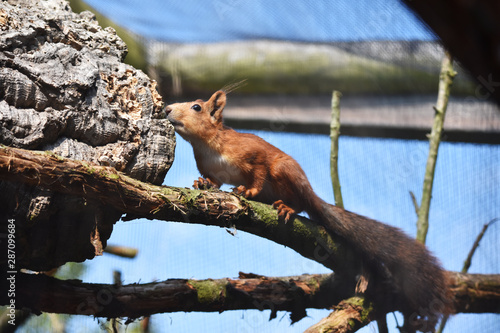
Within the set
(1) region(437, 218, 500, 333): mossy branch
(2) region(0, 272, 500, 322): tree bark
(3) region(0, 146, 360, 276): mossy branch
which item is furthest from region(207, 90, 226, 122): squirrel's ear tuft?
(1) region(437, 218, 500, 333): mossy branch

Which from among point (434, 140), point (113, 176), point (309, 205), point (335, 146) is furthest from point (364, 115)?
point (113, 176)

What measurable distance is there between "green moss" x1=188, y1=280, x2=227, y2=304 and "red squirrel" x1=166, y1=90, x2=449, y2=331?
0.45m

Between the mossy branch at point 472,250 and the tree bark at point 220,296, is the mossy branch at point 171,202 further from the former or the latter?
the mossy branch at point 472,250

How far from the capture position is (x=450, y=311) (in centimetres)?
236

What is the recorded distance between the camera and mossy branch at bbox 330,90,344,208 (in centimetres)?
259

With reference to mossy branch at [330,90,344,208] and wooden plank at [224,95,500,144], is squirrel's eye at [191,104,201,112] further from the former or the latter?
mossy branch at [330,90,344,208]

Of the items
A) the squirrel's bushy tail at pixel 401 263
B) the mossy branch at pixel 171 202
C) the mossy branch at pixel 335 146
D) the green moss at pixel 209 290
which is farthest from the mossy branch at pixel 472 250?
the green moss at pixel 209 290

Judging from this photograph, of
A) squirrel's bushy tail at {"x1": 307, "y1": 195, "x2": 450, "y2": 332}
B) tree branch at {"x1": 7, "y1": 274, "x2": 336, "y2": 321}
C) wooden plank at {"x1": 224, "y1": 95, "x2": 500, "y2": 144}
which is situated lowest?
tree branch at {"x1": 7, "y1": 274, "x2": 336, "y2": 321}

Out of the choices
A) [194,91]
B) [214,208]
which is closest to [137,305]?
[214,208]

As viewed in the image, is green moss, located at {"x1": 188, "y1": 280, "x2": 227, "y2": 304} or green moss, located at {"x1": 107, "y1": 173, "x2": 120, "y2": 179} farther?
green moss, located at {"x1": 188, "y1": 280, "x2": 227, "y2": 304}

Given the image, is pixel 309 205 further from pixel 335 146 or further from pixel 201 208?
pixel 201 208

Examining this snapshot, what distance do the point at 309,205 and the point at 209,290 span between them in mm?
649

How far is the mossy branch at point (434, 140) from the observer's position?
8.12 ft

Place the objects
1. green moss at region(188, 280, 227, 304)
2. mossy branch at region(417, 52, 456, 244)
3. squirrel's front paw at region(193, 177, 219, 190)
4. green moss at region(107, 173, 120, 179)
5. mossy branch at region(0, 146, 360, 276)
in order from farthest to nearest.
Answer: mossy branch at region(417, 52, 456, 244)
squirrel's front paw at region(193, 177, 219, 190)
green moss at region(188, 280, 227, 304)
green moss at region(107, 173, 120, 179)
mossy branch at region(0, 146, 360, 276)
